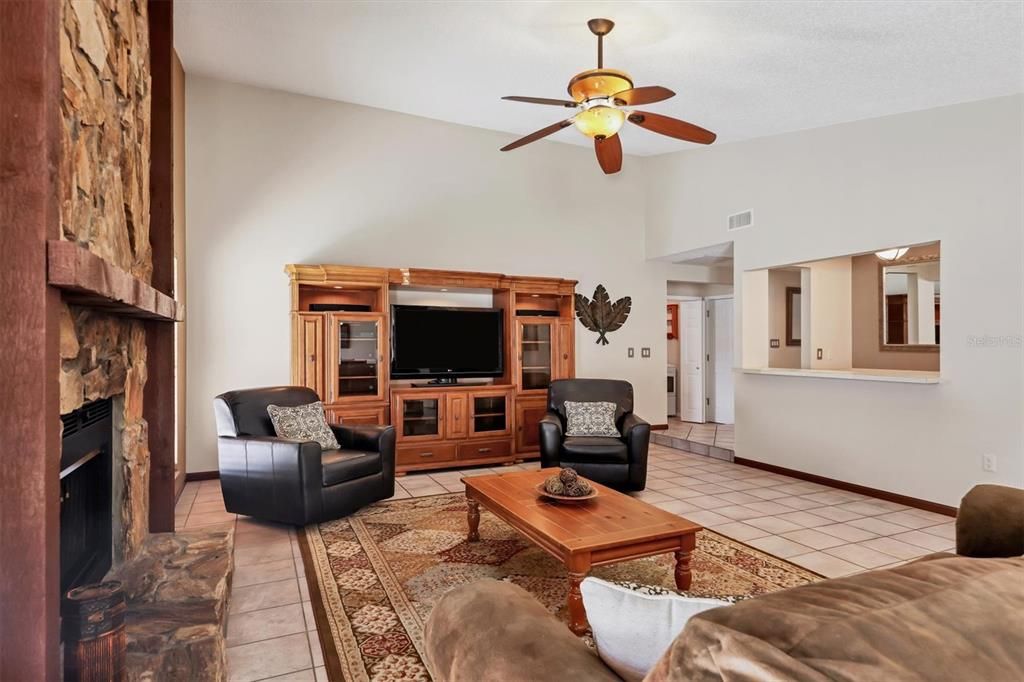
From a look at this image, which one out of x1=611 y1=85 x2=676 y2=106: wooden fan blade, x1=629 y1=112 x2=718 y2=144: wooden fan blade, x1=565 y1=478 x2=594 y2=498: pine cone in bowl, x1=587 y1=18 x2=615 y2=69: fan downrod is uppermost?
x1=587 y1=18 x2=615 y2=69: fan downrod

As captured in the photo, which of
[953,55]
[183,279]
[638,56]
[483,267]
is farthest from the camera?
[483,267]

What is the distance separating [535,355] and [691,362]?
10.8 feet

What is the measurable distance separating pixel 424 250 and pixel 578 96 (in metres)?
3.19

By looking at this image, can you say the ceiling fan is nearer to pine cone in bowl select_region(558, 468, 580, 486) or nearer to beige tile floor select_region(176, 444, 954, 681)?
pine cone in bowl select_region(558, 468, 580, 486)

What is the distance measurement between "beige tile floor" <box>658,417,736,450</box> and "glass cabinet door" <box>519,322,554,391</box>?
79.9 inches

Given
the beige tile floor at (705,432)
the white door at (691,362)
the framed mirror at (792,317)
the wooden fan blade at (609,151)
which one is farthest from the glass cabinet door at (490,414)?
the white door at (691,362)

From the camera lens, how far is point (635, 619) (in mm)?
1018

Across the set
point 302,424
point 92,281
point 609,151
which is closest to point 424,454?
point 302,424

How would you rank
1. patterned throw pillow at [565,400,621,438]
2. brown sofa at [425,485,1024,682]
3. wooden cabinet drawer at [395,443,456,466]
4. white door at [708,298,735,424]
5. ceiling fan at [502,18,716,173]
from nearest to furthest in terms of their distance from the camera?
brown sofa at [425,485,1024,682]
ceiling fan at [502,18,716,173]
patterned throw pillow at [565,400,621,438]
wooden cabinet drawer at [395,443,456,466]
white door at [708,298,735,424]

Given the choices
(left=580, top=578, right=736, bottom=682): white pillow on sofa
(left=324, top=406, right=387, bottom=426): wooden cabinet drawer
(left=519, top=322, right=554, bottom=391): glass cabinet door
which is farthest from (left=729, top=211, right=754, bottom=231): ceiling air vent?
(left=580, top=578, right=736, bottom=682): white pillow on sofa

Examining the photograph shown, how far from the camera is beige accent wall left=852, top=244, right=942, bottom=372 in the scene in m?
5.50

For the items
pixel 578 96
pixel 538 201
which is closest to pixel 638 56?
pixel 578 96

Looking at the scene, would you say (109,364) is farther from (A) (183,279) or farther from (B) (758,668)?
(A) (183,279)

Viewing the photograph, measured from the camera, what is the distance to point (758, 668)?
645 millimetres
